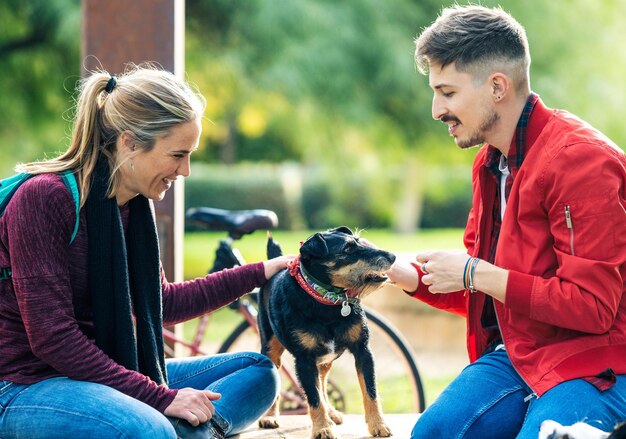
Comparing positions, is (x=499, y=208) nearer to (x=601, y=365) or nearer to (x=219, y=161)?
(x=601, y=365)

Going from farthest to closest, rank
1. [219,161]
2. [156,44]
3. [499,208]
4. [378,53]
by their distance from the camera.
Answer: [219,161] → [378,53] → [156,44] → [499,208]

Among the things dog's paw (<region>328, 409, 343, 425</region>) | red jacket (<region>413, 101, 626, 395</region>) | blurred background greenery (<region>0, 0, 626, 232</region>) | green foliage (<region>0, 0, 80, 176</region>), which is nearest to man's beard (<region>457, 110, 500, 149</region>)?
A: red jacket (<region>413, 101, 626, 395</region>)

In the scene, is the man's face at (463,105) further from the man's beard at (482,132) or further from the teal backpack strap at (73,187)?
the teal backpack strap at (73,187)

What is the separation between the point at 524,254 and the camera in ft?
9.21

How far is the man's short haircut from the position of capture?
2.87 meters

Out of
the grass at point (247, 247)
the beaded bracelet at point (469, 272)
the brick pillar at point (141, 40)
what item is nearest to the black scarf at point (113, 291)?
the beaded bracelet at point (469, 272)

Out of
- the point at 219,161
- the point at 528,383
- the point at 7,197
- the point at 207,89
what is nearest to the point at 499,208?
the point at 528,383

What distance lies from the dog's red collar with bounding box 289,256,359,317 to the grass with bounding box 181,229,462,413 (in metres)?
6.03

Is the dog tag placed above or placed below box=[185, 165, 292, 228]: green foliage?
above

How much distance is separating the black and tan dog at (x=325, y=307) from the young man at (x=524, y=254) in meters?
0.51

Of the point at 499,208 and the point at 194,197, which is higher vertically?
the point at 499,208

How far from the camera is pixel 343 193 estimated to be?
17.3 metres

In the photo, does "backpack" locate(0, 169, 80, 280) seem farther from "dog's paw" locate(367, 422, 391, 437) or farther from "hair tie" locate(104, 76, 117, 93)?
"dog's paw" locate(367, 422, 391, 437)

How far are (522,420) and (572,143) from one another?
36.0 inches
